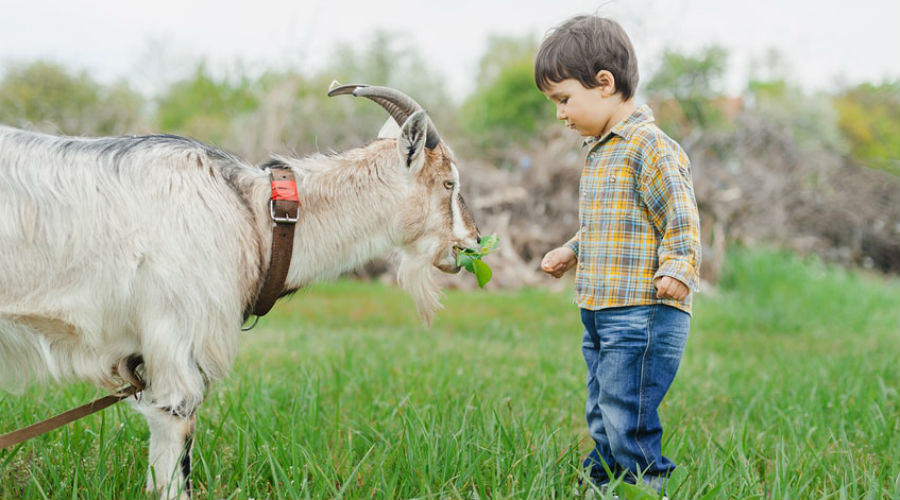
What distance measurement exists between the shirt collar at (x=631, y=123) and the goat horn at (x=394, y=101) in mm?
634

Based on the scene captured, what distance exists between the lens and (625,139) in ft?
8.64

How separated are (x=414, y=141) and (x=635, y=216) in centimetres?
85

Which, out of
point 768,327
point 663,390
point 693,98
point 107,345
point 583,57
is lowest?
point 768,327

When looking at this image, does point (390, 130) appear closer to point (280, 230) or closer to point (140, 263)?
point (280, 230)

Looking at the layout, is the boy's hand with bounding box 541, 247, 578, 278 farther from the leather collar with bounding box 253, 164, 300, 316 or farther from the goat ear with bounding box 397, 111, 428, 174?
the leather collar with bounding box 253, 164, 300, 316

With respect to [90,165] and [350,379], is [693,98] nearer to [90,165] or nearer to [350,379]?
[350,379]

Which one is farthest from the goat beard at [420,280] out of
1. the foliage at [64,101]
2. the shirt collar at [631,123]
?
the foliage at [64,101]

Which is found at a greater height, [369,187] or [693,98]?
[693,98]

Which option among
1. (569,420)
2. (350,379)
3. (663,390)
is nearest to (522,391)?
(569,420)

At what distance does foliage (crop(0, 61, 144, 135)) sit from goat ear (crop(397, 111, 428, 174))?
6.89 meters

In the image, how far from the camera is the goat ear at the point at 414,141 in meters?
2.70

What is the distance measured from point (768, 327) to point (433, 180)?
6020mm

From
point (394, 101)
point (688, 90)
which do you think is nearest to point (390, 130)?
point (394, 101)

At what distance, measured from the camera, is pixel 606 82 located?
8.59ft
